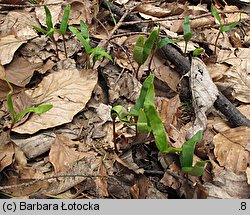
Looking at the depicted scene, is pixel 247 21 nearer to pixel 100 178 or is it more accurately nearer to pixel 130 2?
pixel 130 2

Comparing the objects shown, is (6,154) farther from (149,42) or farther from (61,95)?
(149,42)

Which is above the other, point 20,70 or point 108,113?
point 20,70

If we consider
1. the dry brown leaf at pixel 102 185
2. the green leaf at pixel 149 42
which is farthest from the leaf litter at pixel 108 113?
the green leaf at pixel 149 42

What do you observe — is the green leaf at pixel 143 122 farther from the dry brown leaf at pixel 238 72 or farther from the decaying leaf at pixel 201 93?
the dry brown leaf at pixel 238 72

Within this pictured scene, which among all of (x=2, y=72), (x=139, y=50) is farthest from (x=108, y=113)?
(x=2, y=72)

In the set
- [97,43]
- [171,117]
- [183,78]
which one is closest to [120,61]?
[97,43]
